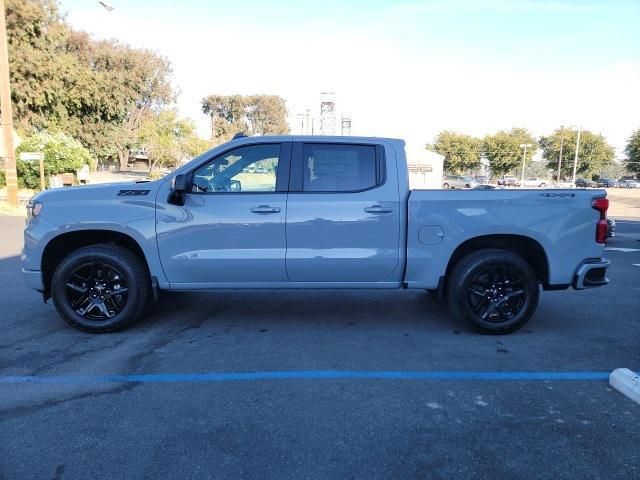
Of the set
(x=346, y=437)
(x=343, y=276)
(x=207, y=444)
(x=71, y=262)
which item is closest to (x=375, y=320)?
(x=343, y=276)

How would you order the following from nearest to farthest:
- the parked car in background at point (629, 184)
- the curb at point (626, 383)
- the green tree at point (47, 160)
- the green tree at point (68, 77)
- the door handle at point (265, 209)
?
the curb at point (626, 383) → the door handle at point (265, 209) → the green tree at point (47, 160) → the green tree at point (68, 77) → the parked car in background at point (629, 184)

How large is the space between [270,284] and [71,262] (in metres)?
1.94

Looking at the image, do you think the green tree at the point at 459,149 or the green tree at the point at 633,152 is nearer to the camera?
the green tree at the point at 633,152

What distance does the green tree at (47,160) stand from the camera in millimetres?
22750

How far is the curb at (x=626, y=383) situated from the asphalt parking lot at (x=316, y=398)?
64mm

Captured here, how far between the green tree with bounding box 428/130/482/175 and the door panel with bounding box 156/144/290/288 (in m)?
76.0

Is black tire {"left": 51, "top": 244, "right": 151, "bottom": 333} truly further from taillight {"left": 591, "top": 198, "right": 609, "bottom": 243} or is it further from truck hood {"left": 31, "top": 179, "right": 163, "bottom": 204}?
taillight {"left": 591, "top": 198, "right": 609, "bottom": 243}

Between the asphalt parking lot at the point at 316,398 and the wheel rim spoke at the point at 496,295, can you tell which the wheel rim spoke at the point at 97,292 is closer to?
the asphalt parking lot at the point at 316,398

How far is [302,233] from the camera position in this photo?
14.8 feet

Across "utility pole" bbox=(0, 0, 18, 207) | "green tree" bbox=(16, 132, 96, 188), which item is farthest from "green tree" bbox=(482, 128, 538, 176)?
"utility pole" bbox=(0, 0, 18, 207)

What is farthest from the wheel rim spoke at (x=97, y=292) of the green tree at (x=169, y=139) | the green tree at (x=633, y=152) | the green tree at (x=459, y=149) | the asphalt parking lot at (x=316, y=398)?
the green tree at (x=633, y=152)

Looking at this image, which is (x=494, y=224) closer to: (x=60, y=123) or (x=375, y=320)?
(x=375, y=320)

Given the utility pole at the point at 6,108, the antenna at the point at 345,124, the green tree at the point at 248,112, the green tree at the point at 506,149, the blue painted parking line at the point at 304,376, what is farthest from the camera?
the green tree at the point at 248,112

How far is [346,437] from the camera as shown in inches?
112
